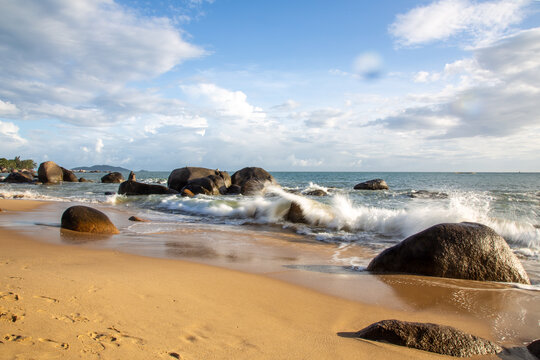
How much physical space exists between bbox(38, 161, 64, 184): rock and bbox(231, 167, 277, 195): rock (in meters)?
20.6

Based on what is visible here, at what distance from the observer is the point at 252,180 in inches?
840

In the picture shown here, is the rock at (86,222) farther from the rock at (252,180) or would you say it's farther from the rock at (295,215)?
the rock at (252,180)

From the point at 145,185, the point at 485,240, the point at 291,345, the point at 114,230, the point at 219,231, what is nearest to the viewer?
the point at 291,345

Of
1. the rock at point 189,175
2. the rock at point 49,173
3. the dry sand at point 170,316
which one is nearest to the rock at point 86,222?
the dry sand at point 170,316

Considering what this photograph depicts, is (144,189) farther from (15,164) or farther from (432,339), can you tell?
(15,164)

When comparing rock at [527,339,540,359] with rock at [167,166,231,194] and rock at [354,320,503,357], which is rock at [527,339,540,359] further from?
rock at [167,166,231,194]

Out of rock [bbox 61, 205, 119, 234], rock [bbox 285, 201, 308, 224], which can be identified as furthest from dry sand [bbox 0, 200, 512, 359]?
rock [bbox 285, 201, 308, 224]

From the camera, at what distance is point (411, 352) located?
2.51 meters

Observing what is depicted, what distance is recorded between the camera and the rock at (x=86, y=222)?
24.4 ft

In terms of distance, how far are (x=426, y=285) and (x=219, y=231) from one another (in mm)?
5563

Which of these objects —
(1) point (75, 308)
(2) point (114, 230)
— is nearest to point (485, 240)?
(1) point (75, 308)

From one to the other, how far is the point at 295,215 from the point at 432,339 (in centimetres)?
855

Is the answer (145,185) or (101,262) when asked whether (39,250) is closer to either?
(101,262)

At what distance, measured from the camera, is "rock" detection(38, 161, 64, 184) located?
105 ft
